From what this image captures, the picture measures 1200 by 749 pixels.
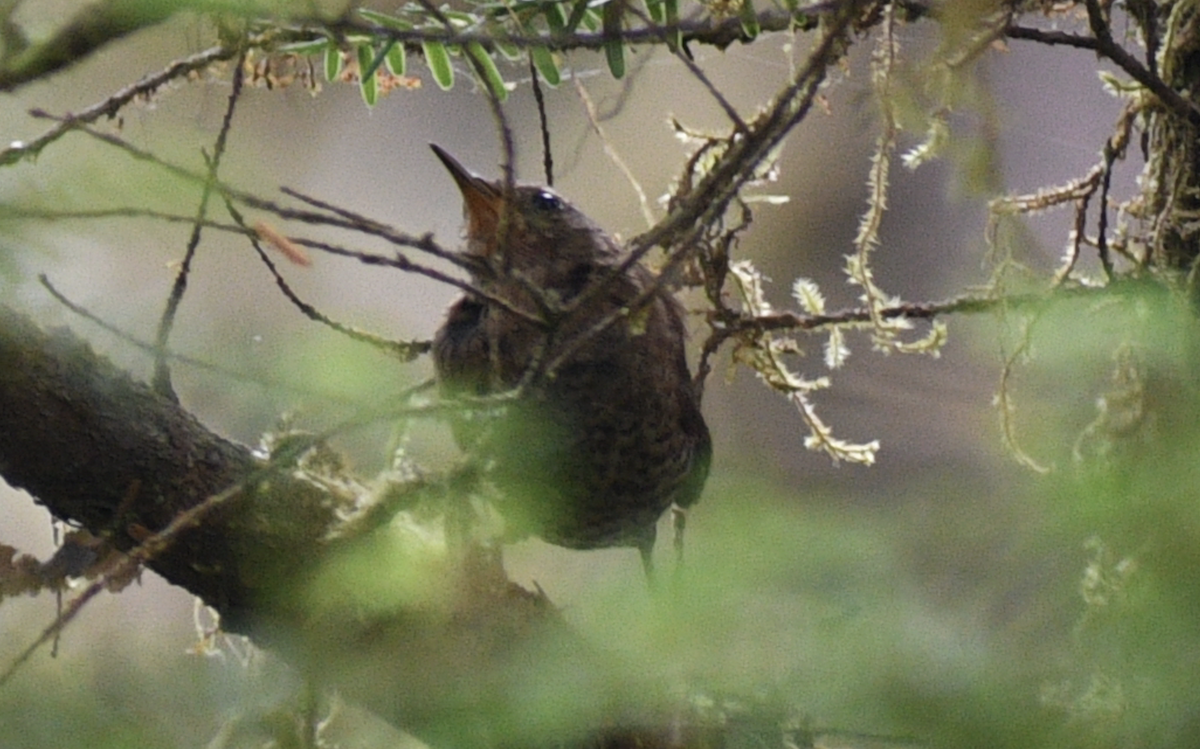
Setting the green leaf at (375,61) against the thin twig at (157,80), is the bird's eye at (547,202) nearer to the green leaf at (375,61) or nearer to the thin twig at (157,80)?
the green leaf at (375,61)

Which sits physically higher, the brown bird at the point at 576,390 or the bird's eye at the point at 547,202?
the bird's eye at the point at 547,202

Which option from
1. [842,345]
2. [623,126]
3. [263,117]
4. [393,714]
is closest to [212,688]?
[393,714]

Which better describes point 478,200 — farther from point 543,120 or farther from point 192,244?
point 192,244

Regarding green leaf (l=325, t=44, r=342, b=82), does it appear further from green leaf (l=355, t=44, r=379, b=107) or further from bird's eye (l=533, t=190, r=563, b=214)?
bird's eye (l=533, t=190, r=563, b=214)

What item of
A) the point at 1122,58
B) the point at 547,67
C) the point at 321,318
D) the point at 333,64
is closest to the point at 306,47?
the point at 333,64

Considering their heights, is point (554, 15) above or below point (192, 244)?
above

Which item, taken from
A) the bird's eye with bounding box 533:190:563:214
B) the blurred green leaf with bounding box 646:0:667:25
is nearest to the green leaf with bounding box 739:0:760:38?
the blurred green leaf with bounding box 646:0:667:25

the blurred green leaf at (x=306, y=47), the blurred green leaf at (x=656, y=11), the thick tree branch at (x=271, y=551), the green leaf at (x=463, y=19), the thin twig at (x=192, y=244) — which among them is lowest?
the thick tree branch at (x=271, y=551)

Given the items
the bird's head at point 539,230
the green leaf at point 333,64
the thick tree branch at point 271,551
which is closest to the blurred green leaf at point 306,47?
the green leaf at point 333,64
